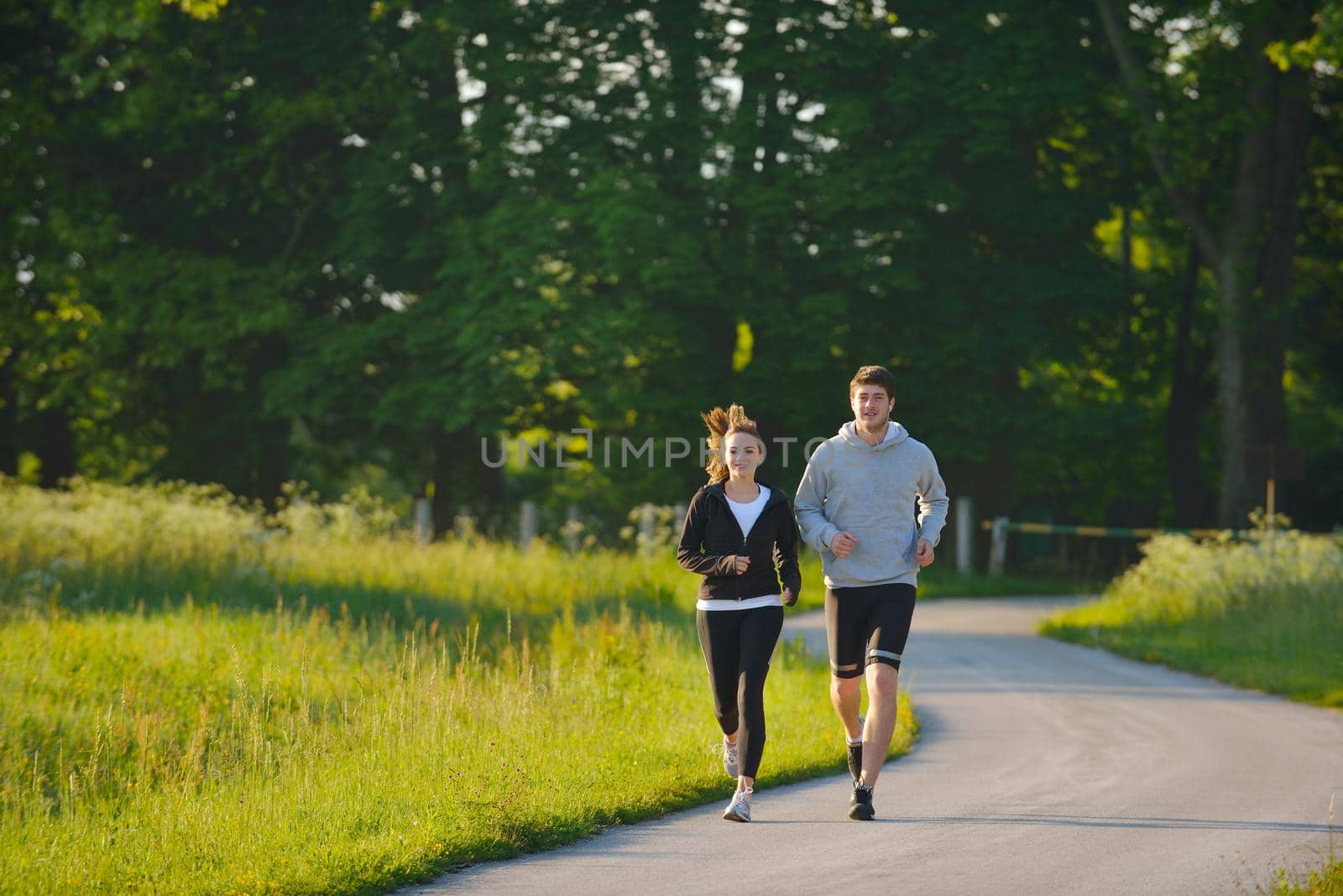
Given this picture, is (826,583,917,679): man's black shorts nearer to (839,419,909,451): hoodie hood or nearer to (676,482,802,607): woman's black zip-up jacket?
(676,482,802,607): woman's black zip-up jacket

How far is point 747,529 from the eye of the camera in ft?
26.5

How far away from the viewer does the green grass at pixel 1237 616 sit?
51.6 feet

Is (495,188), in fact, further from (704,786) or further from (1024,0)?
(704,786)

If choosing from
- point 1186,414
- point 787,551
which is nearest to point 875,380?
point 787,551

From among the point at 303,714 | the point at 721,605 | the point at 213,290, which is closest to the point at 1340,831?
the point at 721,605

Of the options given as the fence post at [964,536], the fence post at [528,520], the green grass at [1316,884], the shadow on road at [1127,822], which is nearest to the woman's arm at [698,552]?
the shadow on road at [1127,822]

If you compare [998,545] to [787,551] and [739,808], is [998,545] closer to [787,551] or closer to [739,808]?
[787,551]

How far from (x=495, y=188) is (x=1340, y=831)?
2428 centimetres

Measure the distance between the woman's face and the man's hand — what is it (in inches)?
20.2

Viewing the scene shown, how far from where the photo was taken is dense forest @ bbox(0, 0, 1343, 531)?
95.9ft

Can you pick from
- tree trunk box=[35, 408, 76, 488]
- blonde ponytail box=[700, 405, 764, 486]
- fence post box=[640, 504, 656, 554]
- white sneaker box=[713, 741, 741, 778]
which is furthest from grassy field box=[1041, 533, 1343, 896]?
tree trunk box=[35, 408, 76, 488]

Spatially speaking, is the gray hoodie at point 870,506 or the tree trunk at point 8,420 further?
the tree trunk at point 8,420

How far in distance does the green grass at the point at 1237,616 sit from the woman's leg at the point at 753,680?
769 centimetres

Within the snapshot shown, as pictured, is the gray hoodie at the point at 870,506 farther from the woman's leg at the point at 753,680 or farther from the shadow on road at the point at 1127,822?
the shadow on road at the point at 1127,822
